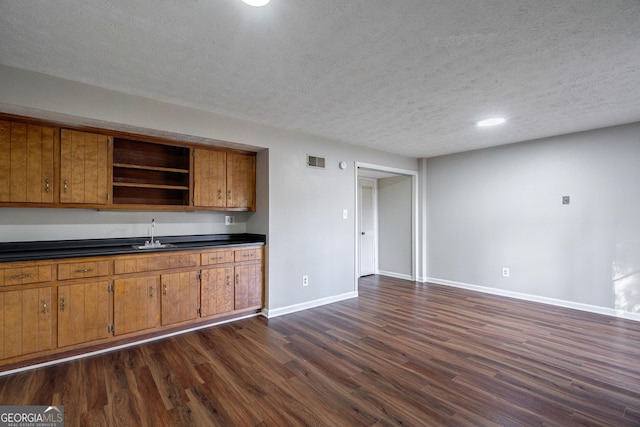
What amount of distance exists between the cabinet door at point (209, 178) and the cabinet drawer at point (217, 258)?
581 millimetres

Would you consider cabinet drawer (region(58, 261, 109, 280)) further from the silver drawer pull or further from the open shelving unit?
A: the open shelving unit

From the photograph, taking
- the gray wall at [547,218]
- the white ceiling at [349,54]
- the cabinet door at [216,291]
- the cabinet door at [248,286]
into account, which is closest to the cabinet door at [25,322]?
the cabinet door at [216,291]

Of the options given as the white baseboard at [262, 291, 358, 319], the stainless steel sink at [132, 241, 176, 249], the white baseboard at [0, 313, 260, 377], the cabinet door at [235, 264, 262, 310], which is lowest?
the white baseboard at [0, 313, 260, 377]

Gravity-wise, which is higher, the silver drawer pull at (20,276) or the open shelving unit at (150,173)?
the open shelving unit at (150,173)

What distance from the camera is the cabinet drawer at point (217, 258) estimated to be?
130 inches

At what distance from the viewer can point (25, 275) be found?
2.35 m

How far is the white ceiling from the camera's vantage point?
1613 mm

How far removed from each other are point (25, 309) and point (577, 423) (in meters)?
3.96

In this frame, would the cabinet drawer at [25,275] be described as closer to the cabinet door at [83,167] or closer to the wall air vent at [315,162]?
the cabinet door at [83,167]

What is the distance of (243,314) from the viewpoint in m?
3.65

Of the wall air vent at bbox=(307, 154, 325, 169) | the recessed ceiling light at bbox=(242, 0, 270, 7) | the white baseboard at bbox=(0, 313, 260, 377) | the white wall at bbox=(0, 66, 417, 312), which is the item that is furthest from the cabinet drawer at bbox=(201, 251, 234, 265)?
the recessed ceiling light at bbox=(242, 0, 270, 7)

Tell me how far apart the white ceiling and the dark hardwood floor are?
234 cm

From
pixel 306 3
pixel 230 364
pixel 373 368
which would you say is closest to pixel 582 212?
pixel 373 368

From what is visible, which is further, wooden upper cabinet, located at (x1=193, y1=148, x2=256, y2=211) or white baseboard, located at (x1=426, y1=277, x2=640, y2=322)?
white baseboard, located at (x1=426, y1=277, x2=640, y2=322)
